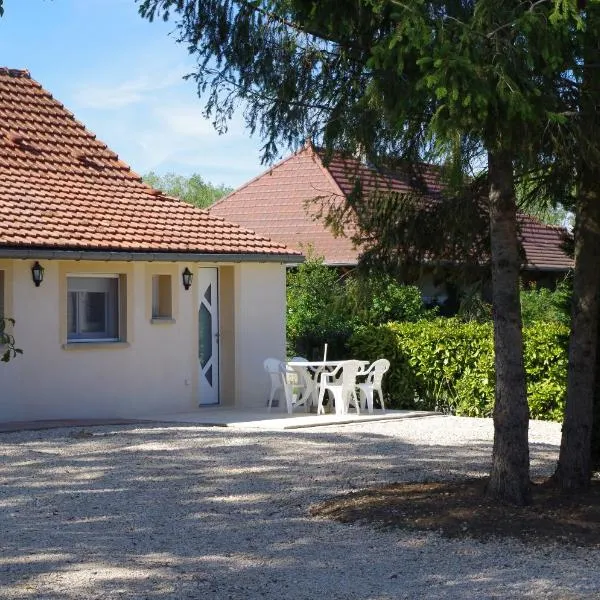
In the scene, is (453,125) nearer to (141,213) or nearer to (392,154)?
(392,154)

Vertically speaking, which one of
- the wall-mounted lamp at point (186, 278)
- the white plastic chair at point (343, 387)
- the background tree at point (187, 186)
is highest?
the background tree at point (187, 186)

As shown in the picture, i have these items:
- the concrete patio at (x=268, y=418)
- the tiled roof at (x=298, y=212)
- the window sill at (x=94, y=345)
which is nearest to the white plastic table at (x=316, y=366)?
the concrete patio at (x=268, y=418)

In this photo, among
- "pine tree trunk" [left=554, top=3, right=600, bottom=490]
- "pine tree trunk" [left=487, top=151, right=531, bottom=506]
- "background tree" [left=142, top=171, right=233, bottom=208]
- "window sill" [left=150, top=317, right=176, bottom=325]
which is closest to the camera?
"pine tree trunk" [left=487, top=151, right=531, bottom=506]

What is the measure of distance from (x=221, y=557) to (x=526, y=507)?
2736 mm

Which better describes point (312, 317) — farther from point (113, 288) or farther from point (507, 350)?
point (507, 350)

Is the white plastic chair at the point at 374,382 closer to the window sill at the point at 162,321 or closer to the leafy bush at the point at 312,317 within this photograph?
A: the leafy bush at the point at 312,317

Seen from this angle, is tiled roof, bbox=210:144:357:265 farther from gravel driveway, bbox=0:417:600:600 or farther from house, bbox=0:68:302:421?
gravel driveway, bbox=0:417:600:600

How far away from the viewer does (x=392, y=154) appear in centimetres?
1044

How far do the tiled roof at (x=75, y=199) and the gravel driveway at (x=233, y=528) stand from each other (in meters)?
3.53

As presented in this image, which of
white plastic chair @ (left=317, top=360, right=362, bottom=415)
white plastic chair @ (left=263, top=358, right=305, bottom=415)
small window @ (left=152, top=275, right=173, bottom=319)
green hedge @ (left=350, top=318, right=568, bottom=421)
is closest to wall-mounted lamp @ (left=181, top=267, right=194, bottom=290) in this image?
small window @ (left=152, top=275, right=173, bottom=319)

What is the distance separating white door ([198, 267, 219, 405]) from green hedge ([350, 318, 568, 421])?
8.63 feet

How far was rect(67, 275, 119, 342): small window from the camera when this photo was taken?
18.0 meters

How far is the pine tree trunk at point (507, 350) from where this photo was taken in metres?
9.66

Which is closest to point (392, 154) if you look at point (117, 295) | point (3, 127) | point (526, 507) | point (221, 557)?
point (526, 507)
